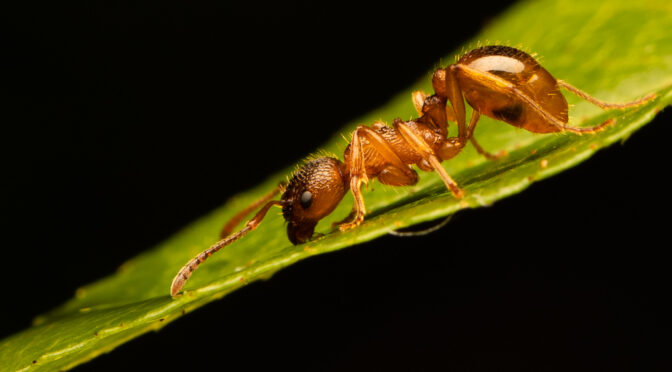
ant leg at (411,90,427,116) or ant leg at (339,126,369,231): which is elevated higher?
ant leg at (411,90,427,116)

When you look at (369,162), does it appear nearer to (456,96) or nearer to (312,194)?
(312,194)

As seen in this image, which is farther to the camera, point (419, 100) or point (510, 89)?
point (419, 100)

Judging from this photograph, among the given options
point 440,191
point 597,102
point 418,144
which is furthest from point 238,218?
point 597,102

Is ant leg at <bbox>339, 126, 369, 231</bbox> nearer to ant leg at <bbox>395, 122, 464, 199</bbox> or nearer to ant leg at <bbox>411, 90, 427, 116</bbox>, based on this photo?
ant leg at <bbox>395, 122, 464, 199</bbox>

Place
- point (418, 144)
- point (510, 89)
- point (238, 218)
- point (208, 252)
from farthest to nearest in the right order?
point (238, 218) → point (418, 144) → point (208, 252) → point (510, 89)

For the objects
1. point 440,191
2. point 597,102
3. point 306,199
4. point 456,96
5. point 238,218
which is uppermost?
point 456,96

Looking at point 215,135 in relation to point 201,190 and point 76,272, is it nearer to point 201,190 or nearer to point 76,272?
point 201,190

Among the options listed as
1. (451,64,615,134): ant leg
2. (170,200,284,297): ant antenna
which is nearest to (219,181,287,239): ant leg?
(170,200,284,297): ant antenna
